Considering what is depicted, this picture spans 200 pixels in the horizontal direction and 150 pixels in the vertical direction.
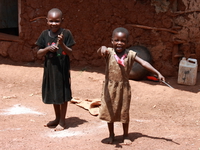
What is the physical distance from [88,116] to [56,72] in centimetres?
130

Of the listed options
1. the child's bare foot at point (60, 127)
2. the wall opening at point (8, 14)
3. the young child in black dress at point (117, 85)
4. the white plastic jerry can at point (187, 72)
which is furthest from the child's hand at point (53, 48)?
the wall opening at point (8, 14)

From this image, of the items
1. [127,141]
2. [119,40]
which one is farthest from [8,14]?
[127,141]

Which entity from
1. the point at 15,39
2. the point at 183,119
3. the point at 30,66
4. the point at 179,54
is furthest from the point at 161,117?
the point at 15,39

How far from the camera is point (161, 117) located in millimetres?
5418

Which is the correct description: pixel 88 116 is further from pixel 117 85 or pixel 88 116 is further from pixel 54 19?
pixel 54 19

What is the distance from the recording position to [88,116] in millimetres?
5355

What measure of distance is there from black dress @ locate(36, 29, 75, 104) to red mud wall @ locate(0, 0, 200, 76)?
132 inches

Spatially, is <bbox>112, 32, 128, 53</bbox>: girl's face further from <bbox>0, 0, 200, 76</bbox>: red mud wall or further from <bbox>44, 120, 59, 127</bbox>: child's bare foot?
<bbox>0, 0, 200, 76</bbox>: red mud wall

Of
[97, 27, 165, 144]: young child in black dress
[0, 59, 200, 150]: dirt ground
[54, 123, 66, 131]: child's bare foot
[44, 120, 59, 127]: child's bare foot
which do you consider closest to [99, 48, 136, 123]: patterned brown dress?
[97, 27, 165, 144]: young child in black dress

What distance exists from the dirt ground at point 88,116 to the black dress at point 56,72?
1.64 ft

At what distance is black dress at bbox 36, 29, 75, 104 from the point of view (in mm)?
4363

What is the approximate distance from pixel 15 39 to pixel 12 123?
A: 404 cm

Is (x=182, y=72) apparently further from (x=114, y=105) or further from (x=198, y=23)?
(x=114, y=105)

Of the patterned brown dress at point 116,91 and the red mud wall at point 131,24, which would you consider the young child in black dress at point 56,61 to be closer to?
the patterned brown dress at point 116,91
